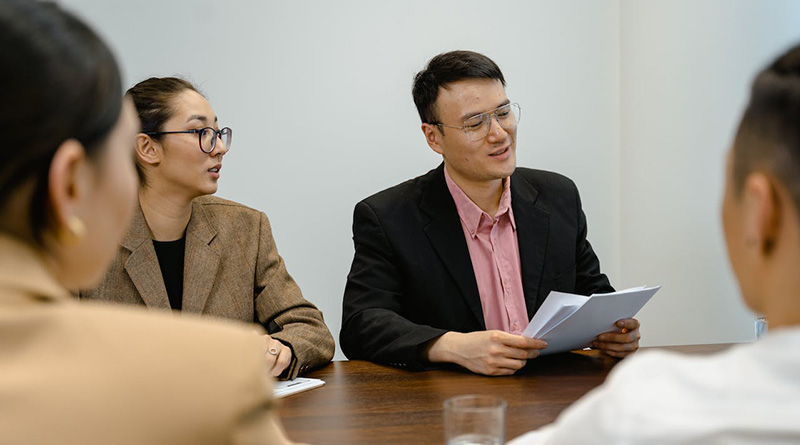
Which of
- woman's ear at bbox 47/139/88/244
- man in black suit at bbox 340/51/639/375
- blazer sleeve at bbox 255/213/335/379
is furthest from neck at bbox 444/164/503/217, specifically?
woman's ear at bbox 47/139/88/244

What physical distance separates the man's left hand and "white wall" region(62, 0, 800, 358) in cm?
131

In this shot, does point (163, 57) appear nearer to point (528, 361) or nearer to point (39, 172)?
point (528, 361)

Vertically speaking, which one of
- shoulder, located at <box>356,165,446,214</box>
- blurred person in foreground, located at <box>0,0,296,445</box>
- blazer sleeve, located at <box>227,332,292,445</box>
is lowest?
shoulder, located at <box>356,165,446,214</box>

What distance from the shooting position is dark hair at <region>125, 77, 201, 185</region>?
2.48 metres

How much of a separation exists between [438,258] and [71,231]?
1750 millimetres

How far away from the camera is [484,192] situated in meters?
2.67

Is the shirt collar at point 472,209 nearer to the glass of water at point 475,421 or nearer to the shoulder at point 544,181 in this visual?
the shoulder at point 544,181

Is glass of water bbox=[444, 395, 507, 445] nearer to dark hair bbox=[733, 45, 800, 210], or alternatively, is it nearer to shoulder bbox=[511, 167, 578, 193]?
dark hair bbox=[733, 45, 800, 210]

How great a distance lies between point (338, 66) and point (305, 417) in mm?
2160

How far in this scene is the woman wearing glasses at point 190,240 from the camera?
2.29 m

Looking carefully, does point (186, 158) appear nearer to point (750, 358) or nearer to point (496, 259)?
point (496, 259)

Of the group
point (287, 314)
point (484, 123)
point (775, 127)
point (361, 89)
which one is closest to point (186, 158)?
point (287, 314)

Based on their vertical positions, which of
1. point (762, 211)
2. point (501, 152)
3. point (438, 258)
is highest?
point (762, 211)

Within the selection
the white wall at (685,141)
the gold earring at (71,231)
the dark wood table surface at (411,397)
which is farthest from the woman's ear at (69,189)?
the white wall at (685,141)
